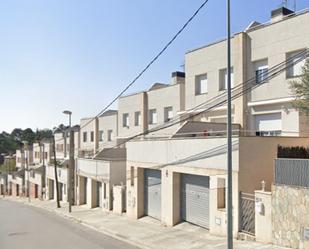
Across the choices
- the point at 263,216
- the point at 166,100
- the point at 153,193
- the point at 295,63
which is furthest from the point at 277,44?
the point at 166,100

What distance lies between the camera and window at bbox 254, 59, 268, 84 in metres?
23.6

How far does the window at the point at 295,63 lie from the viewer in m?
21.4

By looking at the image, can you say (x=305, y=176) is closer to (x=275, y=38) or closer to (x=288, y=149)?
(x=288, y=149)

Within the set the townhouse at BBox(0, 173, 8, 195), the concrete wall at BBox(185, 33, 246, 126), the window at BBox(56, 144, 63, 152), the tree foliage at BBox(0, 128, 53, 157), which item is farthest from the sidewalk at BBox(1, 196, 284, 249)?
the tree foliage at BBox(0, 128, 53, 157)

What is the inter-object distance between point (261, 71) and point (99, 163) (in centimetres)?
1676

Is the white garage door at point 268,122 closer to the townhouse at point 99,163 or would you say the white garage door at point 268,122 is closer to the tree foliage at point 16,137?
the townhouse at point 99,163

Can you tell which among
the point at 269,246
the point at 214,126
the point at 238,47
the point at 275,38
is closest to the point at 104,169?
the point at 214,126

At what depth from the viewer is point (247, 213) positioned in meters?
17.6

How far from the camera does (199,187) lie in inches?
857

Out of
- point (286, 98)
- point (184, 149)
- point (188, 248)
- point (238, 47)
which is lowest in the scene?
point (188, 248)

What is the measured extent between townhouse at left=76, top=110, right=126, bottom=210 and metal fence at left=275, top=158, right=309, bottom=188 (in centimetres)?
1874

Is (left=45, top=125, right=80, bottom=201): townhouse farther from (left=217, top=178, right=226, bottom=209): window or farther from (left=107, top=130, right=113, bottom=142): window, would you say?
(left=217, top=178, right=226, bottom=209): window

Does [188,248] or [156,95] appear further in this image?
[156,95]

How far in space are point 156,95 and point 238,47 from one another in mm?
11479
